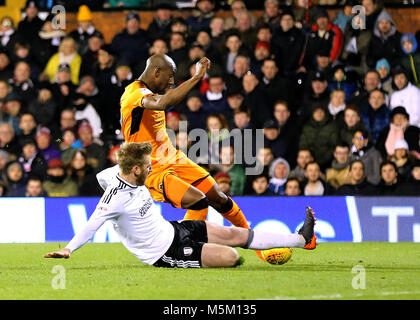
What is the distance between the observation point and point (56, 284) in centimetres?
771

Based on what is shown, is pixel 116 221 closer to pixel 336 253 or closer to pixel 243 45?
pixel 336 253

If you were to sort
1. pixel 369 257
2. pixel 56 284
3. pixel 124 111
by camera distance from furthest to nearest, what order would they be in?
pixel 369 257 < pixel 124 111 < pixel 56 284

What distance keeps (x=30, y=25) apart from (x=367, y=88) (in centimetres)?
594

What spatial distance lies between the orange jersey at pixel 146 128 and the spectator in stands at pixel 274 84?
4.58m

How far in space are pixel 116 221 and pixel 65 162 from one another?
5.56 metres

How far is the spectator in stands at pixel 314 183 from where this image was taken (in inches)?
504

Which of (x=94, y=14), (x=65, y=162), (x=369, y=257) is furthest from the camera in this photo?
(x=94, y=14)

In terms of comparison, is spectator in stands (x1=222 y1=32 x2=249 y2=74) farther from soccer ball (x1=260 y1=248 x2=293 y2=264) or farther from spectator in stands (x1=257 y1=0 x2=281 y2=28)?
soccer ball (x1=260 y1=248 x2=293 y2=264)

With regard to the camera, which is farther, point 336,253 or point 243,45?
point 243,45

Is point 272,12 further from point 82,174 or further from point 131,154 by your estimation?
point 131,154

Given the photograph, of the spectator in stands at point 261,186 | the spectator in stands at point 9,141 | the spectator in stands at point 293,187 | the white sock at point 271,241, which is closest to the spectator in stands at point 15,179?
the spectator in stands at point 9,141

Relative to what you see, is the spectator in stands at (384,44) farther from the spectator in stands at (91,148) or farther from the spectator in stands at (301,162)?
the spectator in stands at (91,148)

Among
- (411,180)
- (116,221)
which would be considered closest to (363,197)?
(411,180)

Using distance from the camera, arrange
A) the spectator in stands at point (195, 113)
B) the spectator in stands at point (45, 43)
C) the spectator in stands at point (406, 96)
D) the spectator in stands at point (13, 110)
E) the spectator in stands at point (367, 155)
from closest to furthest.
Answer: the spectator in stands at point (367, 155), the spectator in stands at point (406, 96), the spectator in stands at point (195, 113), the spectator in stands at point (13, 110), the spectator in stands at point (45, 43)
